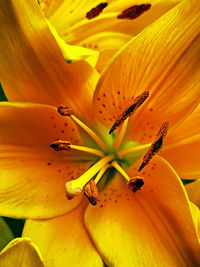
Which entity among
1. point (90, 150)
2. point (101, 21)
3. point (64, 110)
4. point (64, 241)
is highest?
point (101, 21)

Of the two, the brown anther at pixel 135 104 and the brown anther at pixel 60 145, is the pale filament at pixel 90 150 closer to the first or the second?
the brown anther at pixel 60 145

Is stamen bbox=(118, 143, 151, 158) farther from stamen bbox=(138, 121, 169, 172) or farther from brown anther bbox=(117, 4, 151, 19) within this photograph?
brown anther bbox=(117, 4, 151, 19)

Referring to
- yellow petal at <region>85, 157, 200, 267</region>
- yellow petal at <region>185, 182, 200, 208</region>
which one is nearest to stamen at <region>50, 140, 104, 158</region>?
yellow petal at <region>85, 157, 200, 267</region>

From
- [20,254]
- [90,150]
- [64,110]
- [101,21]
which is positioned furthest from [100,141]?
[20,254]

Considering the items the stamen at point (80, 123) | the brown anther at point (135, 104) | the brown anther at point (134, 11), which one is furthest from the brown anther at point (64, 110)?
the brown anther at point (134, 11)

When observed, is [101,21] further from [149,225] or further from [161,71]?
[149,225]

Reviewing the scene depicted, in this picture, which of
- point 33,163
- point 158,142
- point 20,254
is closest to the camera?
point 20,254

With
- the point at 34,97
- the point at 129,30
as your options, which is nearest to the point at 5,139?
the point at 34,97
